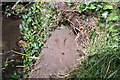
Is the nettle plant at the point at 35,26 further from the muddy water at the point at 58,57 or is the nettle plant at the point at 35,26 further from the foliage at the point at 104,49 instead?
the foliage at the point at 104,49

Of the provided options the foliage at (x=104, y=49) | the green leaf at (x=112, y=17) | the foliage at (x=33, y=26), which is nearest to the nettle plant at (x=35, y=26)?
the foliage at (x=33, y=26)

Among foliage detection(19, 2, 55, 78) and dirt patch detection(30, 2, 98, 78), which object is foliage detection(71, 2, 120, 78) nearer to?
dirt patch detection(30, 2, 98, 78)

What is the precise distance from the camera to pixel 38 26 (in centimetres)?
A: 354

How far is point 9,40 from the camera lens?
3482 millimetres

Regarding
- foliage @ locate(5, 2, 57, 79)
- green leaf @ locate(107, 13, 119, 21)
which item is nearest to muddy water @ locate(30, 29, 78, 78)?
foliage @ locate(5, 2, 57, 79)

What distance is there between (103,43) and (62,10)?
3.49 feet

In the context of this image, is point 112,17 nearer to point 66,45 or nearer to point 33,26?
point 66,45

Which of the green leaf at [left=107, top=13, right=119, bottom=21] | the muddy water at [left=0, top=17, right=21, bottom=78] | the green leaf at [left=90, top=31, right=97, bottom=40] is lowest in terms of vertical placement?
the muddy water at [left=0, top=17, right=21, bottom=78]

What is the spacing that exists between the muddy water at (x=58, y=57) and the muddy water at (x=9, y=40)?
495 mm

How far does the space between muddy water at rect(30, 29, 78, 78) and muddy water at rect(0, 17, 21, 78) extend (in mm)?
495

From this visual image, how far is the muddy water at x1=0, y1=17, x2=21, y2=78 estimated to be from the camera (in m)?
3.09

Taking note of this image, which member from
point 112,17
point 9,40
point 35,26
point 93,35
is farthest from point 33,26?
point 112,17

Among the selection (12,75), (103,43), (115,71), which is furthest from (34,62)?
(115,71)

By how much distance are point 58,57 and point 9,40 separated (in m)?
1.18
